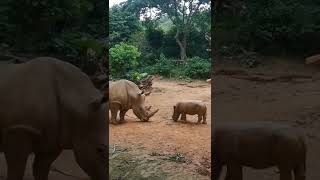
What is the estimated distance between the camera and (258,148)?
1.41 metres

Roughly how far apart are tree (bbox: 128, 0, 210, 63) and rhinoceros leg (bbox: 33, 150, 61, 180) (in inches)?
41.7

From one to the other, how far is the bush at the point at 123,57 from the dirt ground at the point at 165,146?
10.5 inches

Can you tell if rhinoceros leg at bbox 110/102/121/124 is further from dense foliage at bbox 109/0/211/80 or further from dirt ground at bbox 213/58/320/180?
dirt ground at bbox 213/58/320/180

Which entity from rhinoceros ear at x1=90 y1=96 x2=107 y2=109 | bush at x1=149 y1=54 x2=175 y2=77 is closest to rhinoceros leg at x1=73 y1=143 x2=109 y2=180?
rhinoceros ear at x1=90 y1=96 x2=107 y2=109

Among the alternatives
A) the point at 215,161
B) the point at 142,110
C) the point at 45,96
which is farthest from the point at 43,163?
the point at 142,110

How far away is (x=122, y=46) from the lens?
90.7 inches

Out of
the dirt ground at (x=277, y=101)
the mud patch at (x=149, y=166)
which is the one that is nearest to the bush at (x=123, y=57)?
the mud patch at (x=149, y=166)

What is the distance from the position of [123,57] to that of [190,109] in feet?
1.72

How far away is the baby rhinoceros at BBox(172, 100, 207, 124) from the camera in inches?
94.6

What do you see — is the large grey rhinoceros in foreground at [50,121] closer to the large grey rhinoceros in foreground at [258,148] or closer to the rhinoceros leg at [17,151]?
the rhinoceros leg at [17,151]

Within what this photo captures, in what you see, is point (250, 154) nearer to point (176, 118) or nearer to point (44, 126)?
point (44, 126)

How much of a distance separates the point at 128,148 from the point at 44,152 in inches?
33.6

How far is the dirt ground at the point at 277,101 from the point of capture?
1453 mm

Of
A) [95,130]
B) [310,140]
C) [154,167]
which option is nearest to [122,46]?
[154,167]
